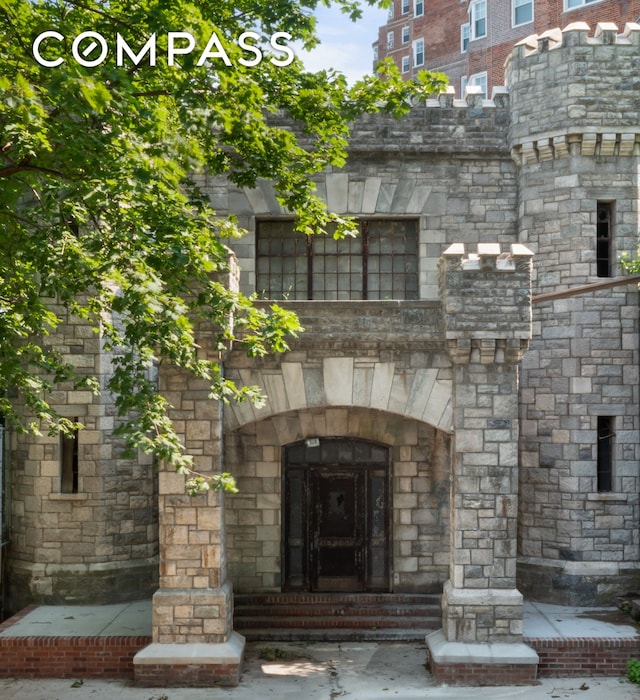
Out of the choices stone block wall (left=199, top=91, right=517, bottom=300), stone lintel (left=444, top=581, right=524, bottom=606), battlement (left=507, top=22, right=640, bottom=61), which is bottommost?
stone lintel (left=444, top=581, right=524, bottom=606)

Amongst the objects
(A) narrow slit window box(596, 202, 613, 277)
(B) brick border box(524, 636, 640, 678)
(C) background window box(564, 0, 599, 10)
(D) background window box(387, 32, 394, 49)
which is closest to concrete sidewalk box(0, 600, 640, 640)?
(B) brick border box(524, 636, 640, 678)

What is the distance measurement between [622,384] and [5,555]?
10.8 meters

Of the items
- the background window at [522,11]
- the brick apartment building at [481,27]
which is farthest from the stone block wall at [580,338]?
the background window at [522,11]

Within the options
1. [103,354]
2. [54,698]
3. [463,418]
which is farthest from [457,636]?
[103,354]

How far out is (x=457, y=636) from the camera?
9.99 metres

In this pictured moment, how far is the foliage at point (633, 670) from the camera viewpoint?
9.93 meters

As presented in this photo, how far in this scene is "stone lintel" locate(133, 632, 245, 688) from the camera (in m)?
9.68

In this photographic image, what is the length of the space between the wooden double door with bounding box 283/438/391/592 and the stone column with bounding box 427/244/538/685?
2887 millimetres

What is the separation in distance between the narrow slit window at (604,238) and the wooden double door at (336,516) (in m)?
4.85

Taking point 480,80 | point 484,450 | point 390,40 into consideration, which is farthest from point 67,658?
point 390,40

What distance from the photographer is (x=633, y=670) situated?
1001 cm

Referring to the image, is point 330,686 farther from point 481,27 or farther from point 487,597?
point 481,27

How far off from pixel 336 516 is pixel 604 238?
21.7 feet

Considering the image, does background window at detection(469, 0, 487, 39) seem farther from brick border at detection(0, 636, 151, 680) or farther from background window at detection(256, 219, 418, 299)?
brick border at detection(0, 636, 151, 680)
